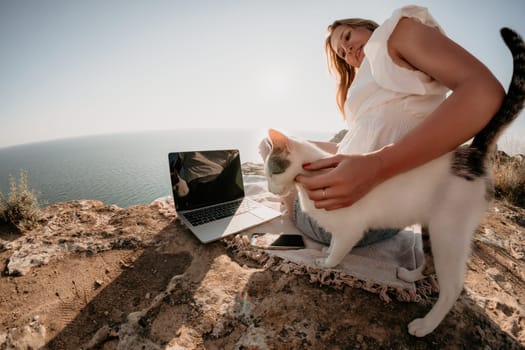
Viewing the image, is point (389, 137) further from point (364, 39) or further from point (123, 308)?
point (123, 308)

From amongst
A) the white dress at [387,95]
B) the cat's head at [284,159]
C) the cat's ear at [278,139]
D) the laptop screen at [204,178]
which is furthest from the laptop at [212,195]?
the white dress at [387,95]

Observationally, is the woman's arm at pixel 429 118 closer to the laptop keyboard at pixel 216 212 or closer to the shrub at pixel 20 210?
the laptop keyboard at pixel 216 212

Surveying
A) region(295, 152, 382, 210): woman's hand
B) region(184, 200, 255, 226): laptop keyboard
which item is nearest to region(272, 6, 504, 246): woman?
region(295, 152, 382, 210): woman's hand

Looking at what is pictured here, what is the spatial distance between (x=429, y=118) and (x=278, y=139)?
0.69 metres

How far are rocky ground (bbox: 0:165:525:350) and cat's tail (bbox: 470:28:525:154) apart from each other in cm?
81

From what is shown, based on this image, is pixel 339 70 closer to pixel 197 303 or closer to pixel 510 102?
pixel 510 102

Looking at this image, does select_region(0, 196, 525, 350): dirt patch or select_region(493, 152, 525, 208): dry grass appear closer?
select_region(0, 196, 525, 350): dirt patch

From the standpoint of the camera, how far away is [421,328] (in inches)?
33.8

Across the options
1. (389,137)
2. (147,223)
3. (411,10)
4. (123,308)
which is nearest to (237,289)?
(123,308)

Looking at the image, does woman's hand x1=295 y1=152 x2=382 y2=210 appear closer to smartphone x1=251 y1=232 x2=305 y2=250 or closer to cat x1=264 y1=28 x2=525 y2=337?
cat x1=264 y1=28 x2=525 y2=337

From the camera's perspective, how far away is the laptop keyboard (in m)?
1.70

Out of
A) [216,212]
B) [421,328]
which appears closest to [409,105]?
[421,328]

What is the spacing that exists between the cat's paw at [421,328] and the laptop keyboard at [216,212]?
4.43 ft

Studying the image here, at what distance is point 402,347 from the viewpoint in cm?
81
